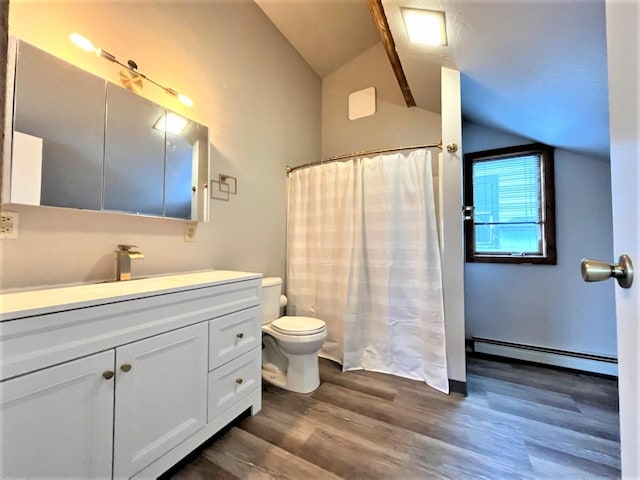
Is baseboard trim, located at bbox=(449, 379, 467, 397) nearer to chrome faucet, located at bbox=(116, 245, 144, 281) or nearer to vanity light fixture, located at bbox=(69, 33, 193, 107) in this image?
chrome faucet, located at bbox=(116, 245, 144, 281)

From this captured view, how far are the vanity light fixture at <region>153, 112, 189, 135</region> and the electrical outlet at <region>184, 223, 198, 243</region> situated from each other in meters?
0.57

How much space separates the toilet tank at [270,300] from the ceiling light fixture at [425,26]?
6.25 ft

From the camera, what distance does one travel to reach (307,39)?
269cm

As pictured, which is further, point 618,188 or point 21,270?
point 21,270

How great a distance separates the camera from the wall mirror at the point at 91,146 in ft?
3.57

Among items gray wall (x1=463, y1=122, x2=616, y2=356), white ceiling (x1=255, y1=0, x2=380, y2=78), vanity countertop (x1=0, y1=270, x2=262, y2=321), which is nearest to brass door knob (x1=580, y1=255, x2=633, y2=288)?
vanity countertop (x1=0, y1=270, x2=262, y2=321)

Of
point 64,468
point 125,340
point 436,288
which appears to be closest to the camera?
point 64,468

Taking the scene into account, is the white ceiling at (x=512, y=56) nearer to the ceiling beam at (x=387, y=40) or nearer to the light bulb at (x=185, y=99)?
the ceiling beam at (x=387, y=40)

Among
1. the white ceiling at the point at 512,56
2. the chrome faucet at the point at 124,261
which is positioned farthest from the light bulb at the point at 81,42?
the white ceiling at the point at 512,56

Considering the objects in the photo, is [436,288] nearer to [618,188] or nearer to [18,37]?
[618,188]

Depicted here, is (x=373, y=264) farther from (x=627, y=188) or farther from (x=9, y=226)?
(x=9, y=226)

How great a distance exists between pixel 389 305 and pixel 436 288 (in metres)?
0.37

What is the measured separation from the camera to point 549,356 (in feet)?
7.20

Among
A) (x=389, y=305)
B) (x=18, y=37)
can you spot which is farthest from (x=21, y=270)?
(x=389, y=305)
